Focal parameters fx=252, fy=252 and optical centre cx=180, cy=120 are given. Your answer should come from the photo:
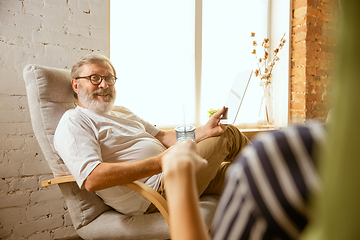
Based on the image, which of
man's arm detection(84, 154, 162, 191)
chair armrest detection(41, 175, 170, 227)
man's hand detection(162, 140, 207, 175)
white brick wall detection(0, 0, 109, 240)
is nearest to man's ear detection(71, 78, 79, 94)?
white brick wall detection(0, 0, 109, 240)

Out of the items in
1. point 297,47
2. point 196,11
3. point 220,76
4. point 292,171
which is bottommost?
point 292,171

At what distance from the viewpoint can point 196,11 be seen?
8.80 feet

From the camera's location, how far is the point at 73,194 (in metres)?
1.26

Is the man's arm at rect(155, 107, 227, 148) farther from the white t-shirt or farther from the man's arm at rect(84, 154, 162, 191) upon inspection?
the man's arm at rect(84, 154, 162, 191)

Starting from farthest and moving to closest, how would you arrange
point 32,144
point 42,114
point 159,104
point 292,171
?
point 159,104
point 32,144
point 42,114
point 292,171

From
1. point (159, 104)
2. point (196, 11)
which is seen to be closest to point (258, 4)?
point (196, 11)

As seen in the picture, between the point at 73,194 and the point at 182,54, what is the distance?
6.04 ft

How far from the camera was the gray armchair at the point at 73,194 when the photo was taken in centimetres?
116

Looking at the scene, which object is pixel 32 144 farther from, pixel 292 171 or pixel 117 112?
pixel 292 171

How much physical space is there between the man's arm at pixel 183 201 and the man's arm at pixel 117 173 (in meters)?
0.82

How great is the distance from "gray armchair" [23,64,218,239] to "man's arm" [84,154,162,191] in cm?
6

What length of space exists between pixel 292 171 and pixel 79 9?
2.10 m

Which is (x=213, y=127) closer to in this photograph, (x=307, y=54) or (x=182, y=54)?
(x=182, y=54)

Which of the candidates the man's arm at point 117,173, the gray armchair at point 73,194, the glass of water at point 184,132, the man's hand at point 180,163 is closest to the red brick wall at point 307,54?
the glass of water at point 184,132
